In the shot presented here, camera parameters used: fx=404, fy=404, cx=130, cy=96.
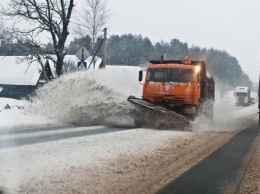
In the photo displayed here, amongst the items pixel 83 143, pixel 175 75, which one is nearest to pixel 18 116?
pixel 175 75

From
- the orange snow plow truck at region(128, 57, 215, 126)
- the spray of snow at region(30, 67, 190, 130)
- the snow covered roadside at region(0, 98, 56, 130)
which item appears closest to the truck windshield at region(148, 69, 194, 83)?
the orange snow plow truck at region(128, 57, 215, 126)

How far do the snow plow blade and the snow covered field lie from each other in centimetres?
37

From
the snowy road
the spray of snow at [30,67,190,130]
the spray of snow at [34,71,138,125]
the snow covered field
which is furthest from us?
the spray of snow at [34,71,138,125]

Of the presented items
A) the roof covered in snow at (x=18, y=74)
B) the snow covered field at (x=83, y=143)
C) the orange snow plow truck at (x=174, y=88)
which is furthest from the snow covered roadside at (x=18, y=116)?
the roof covered in snow at (x=18, y=74)

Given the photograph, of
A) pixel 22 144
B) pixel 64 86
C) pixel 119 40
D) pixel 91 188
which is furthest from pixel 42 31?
pixel 119 40

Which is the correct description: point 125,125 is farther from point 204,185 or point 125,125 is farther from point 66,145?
point 204,185

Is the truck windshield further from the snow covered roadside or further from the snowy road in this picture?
the snow covered roadside

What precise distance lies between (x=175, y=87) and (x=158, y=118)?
6.24ft

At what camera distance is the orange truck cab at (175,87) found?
51.0 ft

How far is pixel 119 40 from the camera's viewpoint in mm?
117812

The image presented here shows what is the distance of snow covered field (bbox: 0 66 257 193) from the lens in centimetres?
612

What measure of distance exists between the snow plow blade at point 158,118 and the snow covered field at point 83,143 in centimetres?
37

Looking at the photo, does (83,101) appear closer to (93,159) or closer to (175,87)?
(175,87)

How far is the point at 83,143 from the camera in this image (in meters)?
9.81
